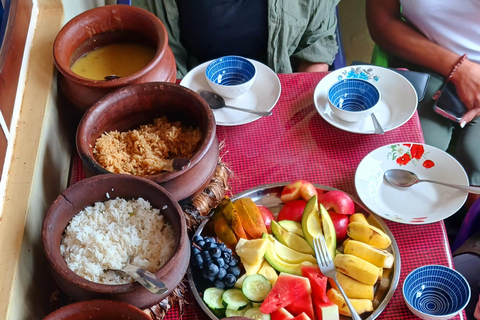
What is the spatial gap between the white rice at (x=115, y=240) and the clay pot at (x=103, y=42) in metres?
0.36

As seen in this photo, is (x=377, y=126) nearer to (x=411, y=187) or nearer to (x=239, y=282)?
(x=411, y=187)

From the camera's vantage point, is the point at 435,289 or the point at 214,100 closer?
the point at 435,289

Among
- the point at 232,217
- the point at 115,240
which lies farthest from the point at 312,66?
the point at 115,240

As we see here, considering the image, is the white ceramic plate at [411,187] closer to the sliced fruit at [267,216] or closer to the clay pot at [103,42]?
the sliced fruit at [267,216]

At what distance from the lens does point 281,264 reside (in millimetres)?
1058

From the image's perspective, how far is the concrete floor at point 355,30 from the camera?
2.86 meters

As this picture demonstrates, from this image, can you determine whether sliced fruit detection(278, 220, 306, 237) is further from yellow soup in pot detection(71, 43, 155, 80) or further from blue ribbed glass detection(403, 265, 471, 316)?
yellow soup in pot detection(71, 43, 155, 80)

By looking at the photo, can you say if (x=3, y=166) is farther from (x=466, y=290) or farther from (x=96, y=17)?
(x=466, y=290)

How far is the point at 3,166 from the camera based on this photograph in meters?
1.02

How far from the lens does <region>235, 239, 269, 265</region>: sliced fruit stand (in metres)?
1.04

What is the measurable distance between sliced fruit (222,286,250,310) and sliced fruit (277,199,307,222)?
24cm

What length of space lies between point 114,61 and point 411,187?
933 mm

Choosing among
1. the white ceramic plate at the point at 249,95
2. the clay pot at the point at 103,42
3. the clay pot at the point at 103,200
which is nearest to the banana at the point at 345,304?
the clay pot at the point at 103,200

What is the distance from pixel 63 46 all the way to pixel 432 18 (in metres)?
1.34
